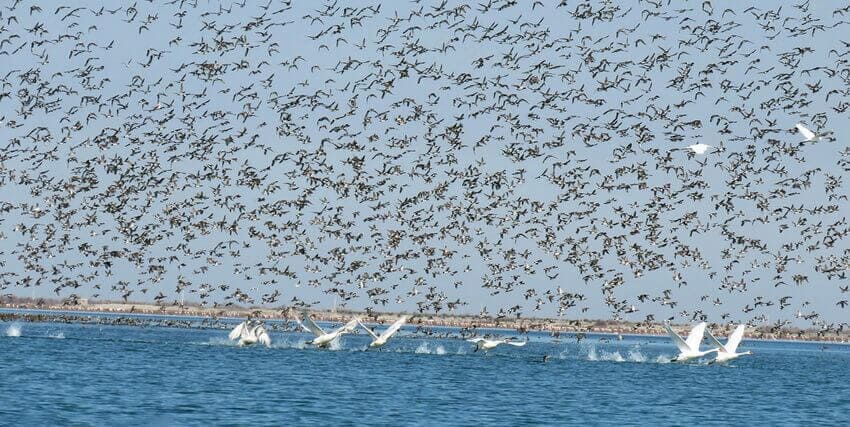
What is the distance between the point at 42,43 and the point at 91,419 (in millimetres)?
12353

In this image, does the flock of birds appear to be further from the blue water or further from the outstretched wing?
the blue water

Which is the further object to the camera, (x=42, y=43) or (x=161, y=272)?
(x=161, y=272)

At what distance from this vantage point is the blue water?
47250 mm

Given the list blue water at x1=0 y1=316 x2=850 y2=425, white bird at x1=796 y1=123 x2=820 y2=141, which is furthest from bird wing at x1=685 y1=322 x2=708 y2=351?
white bird at x1=796 y1=123 x2=820 y2=141

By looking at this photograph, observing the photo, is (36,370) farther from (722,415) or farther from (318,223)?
(722,415)

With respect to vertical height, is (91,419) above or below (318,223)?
below

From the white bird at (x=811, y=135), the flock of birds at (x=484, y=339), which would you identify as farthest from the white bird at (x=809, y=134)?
the flock of birds at (x=484, y=339)

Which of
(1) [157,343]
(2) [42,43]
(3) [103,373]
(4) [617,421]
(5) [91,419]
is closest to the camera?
(5) [91,419]

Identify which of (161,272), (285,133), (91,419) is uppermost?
(285,133)

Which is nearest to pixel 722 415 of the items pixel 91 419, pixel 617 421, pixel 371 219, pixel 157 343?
pixel 617 421

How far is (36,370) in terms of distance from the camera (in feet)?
210

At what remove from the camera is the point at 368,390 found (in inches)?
2341

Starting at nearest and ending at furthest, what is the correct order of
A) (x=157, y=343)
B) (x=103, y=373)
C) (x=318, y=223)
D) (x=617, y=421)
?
(x=617, y=421)
(x=103, y=373)
(x=318, y=223)
(x=157, y=343)

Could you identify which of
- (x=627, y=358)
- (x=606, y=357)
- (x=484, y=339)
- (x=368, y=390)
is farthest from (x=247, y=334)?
(x=368, y=390)
